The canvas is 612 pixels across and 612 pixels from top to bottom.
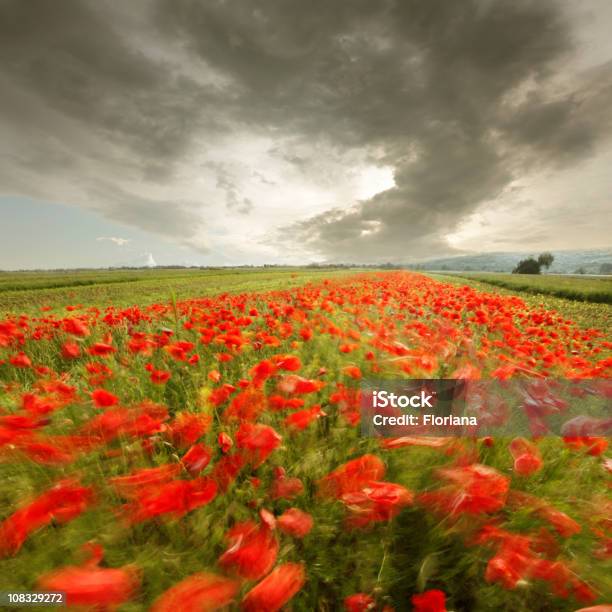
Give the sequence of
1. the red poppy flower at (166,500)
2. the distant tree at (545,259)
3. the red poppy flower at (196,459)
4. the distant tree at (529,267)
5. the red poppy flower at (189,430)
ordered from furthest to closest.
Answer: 1. the distant tree at (545,259)
2. the distant tree at (529,267)
3. the red poppy flower at (189,430)
4. the red poppy flower at (196,459)
5. the red poppy flower at (166,500)

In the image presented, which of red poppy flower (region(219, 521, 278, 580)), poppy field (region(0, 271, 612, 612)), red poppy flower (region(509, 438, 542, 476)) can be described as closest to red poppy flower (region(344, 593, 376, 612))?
poppy field (region(0, 271, 612, 612))

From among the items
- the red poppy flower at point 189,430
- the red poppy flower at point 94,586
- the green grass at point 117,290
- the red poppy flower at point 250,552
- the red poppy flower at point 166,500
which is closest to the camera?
the red poppy flower at point 94,586

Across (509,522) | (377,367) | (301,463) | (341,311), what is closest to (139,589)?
(301,463)

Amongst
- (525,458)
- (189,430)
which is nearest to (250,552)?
(189,430)

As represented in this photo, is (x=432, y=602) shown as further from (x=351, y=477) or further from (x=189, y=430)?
(x=189, y=430)

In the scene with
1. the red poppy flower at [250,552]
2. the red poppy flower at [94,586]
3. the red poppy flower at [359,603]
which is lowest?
the red poppy flower at [359,603]

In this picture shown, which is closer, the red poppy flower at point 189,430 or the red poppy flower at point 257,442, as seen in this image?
the red poppy flower at point 257,442

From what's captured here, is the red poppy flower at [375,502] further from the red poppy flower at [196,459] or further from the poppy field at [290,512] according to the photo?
the red poppy flower at [196,459]

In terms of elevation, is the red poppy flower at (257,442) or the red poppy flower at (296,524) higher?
the red poppy flower at (257,442)

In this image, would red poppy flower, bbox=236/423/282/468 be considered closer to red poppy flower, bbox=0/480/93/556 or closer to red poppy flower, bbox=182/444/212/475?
red poppy flower, bbox=182/444/212/475

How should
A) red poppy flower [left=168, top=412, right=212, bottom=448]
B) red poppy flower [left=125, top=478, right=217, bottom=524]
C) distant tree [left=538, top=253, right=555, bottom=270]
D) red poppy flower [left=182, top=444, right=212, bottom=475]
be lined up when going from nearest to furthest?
red poppy flower [left=125, top=478, right=217, bottom=524], red poppy flower [left=182, top=444, right=212, bottom=475], red poppy flower [left=168, top=412, right=212, bottom=448], distant tree [left=538, top=253, right=555, bottom=270]

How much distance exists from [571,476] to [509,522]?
1.93ft

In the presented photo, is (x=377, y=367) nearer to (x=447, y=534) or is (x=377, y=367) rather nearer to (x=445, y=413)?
(x=445, y=413)

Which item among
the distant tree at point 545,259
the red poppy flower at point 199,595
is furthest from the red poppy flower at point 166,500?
the distant tree at point 545,259
